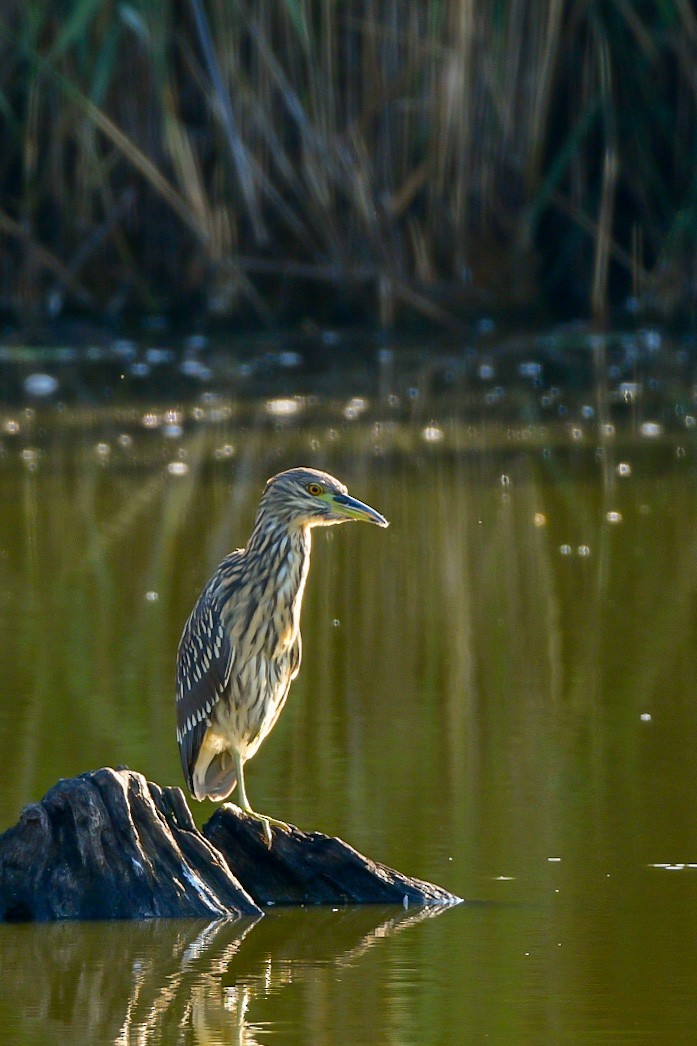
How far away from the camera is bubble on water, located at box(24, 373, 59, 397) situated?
1396 cm

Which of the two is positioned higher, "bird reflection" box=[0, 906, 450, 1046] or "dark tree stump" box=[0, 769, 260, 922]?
"dark tree stump" box=[0, 769, 260, 922]

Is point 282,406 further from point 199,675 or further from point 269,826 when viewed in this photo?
point 269,826

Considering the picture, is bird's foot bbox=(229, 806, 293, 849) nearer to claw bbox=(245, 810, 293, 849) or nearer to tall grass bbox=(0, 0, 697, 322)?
claw bbox=(245, 810, 293, 849)

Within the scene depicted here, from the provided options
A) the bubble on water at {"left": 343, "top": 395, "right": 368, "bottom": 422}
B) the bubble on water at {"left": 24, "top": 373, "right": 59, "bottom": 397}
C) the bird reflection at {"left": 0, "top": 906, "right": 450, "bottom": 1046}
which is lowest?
the bird reflection at {"left": 0, "top": 906, "right": 450, "bottom": 1046}

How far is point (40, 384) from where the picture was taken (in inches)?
564

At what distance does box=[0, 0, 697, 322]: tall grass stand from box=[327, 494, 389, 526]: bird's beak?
10044 millimetres

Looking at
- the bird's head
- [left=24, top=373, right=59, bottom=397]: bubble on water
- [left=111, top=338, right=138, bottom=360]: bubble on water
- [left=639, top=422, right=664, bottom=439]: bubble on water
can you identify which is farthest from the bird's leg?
[left=111, top=338, right=138, bottom=360]: bubble on water

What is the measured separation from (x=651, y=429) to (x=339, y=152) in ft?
15.0

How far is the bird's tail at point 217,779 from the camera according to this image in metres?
5.20

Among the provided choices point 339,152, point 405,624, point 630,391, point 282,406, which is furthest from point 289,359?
point 405,624

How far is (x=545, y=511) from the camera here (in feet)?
31.2

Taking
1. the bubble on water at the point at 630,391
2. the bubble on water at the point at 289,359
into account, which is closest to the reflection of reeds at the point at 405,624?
the bubble on water at the point at 630,391

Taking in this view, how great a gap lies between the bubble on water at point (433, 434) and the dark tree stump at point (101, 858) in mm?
7342

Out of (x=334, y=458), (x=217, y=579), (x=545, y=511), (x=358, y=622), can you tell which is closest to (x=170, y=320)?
(x=334, y=458)
